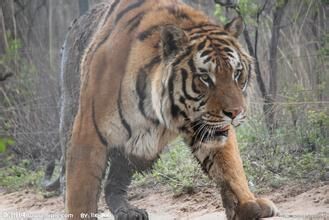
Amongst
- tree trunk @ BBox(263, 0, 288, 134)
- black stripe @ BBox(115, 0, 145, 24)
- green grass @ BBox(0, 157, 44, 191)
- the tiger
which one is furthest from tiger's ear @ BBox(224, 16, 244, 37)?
green grass @ BBox(0, 157, 44, 191)

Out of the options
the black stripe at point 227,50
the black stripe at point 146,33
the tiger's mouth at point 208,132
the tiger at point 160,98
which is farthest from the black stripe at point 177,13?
the tiger's mouth at point 208,132

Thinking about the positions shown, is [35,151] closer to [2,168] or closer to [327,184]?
[2,168]

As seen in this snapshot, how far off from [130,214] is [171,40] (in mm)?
1571

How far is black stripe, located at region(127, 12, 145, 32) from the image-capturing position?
4.82m

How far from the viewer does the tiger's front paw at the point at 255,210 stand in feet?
14.9

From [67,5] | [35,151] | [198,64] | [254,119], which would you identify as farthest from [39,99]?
[198,64]

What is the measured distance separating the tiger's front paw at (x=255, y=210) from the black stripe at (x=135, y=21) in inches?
48.8

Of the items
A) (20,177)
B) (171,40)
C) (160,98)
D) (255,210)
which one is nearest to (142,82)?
(160,98)

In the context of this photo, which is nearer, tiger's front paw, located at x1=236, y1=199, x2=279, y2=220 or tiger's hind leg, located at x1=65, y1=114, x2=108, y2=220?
tiger's front paw, located at x1=236, y1=199, x2=279, y2=220

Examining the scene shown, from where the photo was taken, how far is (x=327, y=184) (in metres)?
6.02

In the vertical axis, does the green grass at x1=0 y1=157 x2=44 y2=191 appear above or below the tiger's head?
below

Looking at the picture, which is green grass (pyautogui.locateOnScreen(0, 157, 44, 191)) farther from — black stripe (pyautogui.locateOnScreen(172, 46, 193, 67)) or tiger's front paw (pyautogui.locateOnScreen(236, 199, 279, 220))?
black stripe (pyautogui.locateOnScreen(172, 46, 193, 67))

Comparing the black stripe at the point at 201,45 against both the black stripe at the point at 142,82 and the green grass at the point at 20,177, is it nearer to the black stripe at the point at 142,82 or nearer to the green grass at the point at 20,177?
the black stripe at the point at 142,82

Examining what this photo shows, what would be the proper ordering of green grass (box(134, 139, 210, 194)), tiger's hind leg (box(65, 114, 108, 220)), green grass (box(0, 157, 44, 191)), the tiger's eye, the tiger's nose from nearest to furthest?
the tiger's nose → the tiger's eye → tiger's hind leg (box(65, 114, 108, 220)) → green grass (box(134, 139, 210, 194)) → green grass (box(0, 157, 44, 191))
